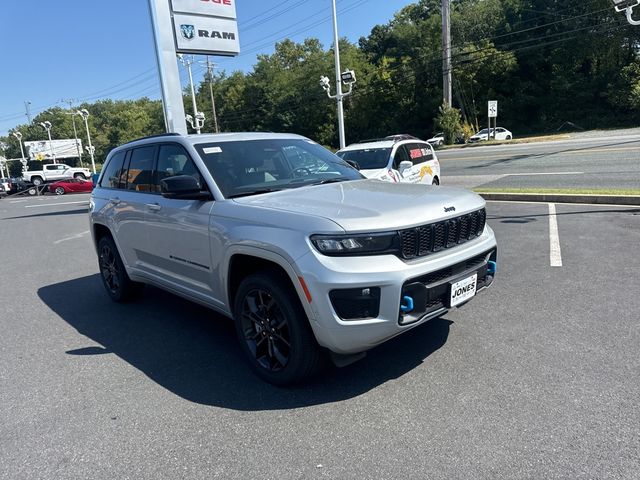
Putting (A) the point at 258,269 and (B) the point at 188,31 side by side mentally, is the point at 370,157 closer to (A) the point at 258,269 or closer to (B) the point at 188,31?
(A) the point at 258,269

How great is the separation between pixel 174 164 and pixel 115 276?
2.07 meters

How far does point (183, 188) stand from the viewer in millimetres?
3539

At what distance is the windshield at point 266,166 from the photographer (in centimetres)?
384

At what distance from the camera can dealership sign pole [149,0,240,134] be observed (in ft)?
45.6

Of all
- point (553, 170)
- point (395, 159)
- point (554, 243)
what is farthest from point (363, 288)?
point (553, 170)

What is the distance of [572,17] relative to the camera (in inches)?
1781

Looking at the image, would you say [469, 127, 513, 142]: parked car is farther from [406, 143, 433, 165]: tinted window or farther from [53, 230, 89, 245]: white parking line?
[53, 230, 89, 245]: white parking line

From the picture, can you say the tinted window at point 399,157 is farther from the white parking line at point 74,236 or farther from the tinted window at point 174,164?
the white parking line at point 74,236

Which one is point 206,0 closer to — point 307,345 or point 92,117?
point 307,345

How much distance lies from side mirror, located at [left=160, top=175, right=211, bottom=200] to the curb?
27.9ft

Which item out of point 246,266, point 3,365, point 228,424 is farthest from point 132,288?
point 228,424

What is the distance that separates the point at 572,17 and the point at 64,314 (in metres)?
54.0

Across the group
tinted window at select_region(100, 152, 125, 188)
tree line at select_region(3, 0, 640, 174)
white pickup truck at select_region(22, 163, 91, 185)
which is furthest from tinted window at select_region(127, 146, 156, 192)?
tree line at select_region(3, 0, 640, 174)

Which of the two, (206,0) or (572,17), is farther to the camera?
(572,17)
